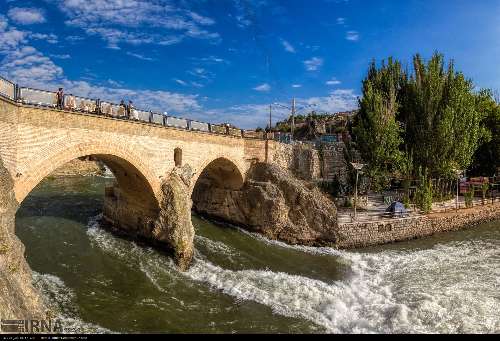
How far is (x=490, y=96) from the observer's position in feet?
168

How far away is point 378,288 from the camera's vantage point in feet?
61.0

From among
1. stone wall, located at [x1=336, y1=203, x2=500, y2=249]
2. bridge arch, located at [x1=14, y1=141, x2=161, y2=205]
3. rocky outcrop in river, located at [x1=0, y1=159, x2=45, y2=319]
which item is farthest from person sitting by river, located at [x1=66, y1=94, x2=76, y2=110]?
stone wall, located at [x1=336, y1=203, x2=500, y2=249]

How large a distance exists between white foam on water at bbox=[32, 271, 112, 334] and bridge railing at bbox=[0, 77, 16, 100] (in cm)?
716

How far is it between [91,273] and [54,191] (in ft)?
80.2

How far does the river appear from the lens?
1428 cm

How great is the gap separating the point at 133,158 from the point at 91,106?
3315 mm

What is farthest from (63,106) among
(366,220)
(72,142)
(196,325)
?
(366,220)

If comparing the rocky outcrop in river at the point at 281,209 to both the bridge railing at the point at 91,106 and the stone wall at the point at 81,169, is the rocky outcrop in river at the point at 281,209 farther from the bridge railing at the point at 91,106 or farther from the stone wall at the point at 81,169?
the stone wall at the point at 81,169

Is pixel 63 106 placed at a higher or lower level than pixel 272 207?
higher

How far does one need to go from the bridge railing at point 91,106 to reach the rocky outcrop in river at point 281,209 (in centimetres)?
518

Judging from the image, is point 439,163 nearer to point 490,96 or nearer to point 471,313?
point 490,96

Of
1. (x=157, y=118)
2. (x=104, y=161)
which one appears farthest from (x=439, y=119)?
(x=104, y=161)

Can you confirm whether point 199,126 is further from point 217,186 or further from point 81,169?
point 81,169

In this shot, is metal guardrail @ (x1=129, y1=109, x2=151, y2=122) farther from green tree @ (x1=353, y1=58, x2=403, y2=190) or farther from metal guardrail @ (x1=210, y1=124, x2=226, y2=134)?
green tree @ (x1=353, y1=58, x2=403, y2=190)
